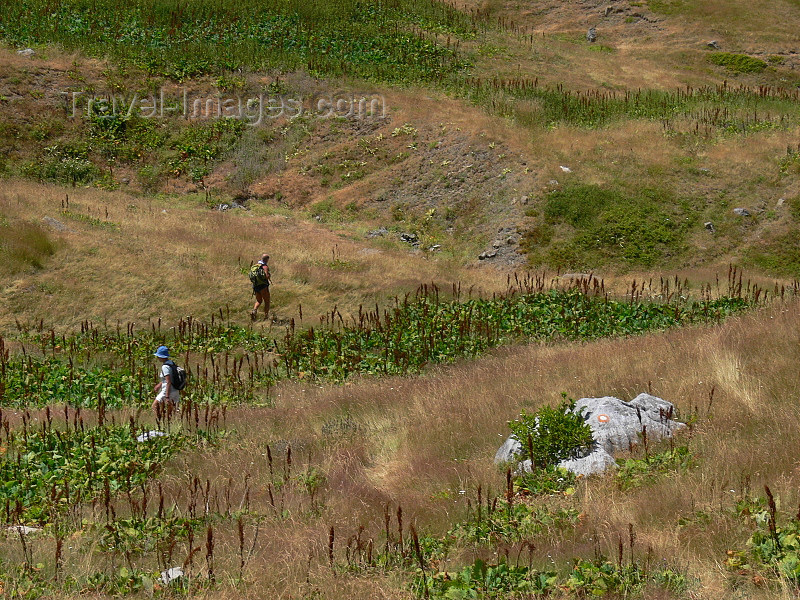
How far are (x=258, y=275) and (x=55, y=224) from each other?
7479 mm

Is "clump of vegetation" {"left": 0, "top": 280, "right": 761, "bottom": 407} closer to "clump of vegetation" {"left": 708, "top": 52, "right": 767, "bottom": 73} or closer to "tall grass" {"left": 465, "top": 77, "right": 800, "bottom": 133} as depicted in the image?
"tall grass" {"left": 465, "top": 77, "right": 800, "bottom": 133}

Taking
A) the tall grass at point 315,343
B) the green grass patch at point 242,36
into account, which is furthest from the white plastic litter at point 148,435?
the green grass patch at point 242,36

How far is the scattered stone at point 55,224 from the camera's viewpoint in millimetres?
21609

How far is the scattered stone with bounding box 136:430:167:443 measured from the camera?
8812 mm

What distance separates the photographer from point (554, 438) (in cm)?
737

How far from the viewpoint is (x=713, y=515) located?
5.58 meters

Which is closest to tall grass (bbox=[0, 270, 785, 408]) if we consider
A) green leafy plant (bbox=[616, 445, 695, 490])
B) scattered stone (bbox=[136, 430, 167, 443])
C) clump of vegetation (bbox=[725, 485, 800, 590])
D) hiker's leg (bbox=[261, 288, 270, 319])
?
hiker's leg (bbox=[261, 288, 270, 319])

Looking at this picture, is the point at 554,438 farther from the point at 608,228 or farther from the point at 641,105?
the point at 641,105

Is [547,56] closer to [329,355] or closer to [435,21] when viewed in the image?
[435,21]

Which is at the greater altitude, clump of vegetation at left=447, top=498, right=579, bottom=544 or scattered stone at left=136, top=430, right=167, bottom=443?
clump of vegetation at left=447, top=498, right=579, bottom=544

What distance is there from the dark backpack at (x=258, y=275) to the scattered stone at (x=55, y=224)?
6.91 metres

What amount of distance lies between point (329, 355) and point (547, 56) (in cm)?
3098

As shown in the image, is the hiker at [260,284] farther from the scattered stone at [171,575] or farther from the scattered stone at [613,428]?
the scattered stone at [171,575]

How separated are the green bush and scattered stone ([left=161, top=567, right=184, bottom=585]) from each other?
329 cm
